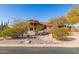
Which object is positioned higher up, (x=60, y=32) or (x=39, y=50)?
(x=60, y=32)

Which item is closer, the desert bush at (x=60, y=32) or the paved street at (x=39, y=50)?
the paved street at (x=39, y=50)

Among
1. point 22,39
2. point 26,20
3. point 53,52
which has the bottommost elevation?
point 53,52

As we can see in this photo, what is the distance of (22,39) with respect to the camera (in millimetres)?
6926

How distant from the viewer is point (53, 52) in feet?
21.8

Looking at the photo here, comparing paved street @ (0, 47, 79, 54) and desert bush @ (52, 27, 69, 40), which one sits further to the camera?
desert bush @ (52, 27, 69, 40)

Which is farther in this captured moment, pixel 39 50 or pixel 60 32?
pixel 60 32

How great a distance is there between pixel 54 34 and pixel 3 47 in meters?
1.76

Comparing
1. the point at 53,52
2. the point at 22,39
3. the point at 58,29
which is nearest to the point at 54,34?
the point at 58,29

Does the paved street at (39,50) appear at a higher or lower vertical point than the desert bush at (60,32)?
lower

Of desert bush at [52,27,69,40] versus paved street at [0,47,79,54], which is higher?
desert bush at [52,27,69,40]

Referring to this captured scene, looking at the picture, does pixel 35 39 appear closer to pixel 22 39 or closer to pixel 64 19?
pixel 22 39

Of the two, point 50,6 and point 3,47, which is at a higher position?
point 50,6
